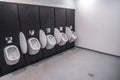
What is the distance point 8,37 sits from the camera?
8.48ft

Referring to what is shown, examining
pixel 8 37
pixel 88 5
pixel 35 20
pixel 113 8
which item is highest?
pixel 88 5

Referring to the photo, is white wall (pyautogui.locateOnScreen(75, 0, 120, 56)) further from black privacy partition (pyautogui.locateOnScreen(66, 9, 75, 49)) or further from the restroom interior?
black privacy partition (pyautogui.locateOnScreen(66, 9, 75, 49))

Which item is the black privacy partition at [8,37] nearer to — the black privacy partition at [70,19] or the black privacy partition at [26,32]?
the black privacy partition at [26,32]

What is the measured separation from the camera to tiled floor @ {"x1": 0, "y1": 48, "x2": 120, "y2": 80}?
8.23 feet

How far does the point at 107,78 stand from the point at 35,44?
94.2 inches

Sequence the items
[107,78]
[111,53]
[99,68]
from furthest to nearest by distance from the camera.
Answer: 1. [111,53]
2. [99,68]
3. [107,78]

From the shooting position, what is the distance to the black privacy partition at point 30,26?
9.33ft

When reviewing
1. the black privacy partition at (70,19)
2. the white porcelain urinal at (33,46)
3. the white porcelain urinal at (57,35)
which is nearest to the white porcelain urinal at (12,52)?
the white porcelain urinal at (33,46)

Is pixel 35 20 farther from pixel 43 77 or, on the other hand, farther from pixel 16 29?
pixel 43 77

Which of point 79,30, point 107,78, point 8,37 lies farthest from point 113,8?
point 8,37

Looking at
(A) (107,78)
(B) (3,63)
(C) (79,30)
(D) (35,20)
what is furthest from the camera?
(C) (79,30)

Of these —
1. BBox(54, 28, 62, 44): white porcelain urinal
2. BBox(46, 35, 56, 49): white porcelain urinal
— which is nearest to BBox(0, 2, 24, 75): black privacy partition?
BBox(46, 35, 56, 49): white porcelain urinal

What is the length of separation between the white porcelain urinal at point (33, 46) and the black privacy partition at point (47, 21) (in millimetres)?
542

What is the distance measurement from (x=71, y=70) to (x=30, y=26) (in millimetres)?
Result: 1940
